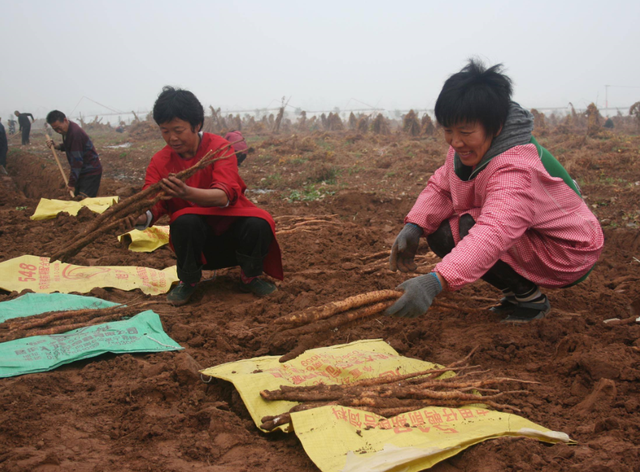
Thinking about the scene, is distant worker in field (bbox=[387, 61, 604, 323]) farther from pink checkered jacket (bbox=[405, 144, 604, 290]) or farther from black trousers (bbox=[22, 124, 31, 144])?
black trousers (bbox=[22, 124, 31, 144])

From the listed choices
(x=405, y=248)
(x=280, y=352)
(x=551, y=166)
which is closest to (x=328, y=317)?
(x=280, y=352)

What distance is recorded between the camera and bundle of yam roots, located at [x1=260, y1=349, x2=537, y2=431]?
1483mm

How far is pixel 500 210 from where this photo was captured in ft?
5.79

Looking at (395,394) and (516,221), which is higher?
(516,221)

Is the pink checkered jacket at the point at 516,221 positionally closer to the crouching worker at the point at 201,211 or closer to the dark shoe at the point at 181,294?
the crouching worker at the point at 201,211

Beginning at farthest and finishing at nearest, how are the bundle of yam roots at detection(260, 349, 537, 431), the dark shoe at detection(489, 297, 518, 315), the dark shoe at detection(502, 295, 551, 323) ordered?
the dark shoe at detection(489, 297, 518, 315), the dark shoe at detection(502, 295, 551, 323), the bundle of yam roots at detection(260, 349, 537, 431)

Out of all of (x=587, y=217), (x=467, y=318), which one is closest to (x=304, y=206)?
(x=467, y=318)

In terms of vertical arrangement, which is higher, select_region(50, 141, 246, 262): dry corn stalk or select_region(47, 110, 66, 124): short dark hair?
select_region(47, 110, 66, 124): short dark hair

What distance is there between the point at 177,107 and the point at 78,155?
4.22 meters

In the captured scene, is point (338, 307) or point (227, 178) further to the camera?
point (227, 178)

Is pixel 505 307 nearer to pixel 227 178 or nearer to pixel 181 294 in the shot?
pixel 227 178

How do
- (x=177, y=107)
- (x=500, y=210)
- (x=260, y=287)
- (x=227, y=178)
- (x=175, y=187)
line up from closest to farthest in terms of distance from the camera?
1. (x=500, y=210)
2. (x=175, y=187)
3. (x=177, y=107)
4. (x=227, y=178)
5. (x=260, y=287)

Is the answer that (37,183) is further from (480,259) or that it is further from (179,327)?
(480,259)

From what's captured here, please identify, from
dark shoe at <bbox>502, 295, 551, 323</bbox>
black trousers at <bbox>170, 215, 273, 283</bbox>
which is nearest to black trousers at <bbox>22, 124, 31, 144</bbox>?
black trousers at <bbox>170, 215, 273, 283</bbox>
